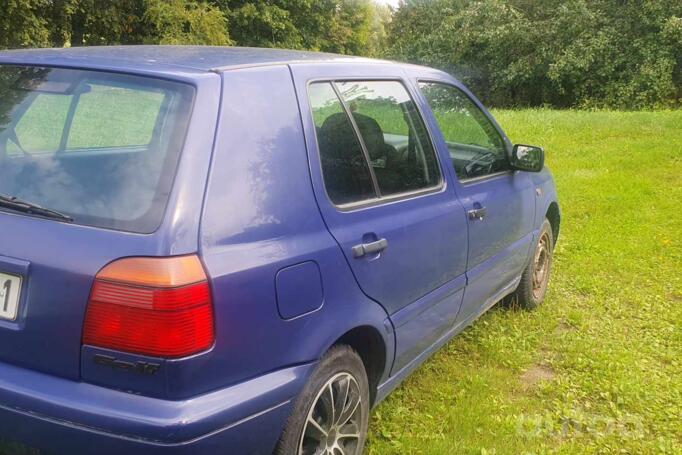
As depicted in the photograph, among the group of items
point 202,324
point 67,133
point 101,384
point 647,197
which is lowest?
point 647,197

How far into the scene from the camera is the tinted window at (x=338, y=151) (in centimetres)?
247

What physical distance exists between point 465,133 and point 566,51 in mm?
26289

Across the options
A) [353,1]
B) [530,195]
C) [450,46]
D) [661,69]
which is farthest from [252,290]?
[353,1]

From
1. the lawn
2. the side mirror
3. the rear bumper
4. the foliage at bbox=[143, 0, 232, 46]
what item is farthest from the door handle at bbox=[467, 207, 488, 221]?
the foliage at bbox=[143, 0, 232, 46]

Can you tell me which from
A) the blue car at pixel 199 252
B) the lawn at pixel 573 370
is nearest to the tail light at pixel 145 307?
the blue car at pixel 199 252

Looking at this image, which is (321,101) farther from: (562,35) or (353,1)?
(353,1)

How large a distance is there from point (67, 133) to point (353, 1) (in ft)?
134

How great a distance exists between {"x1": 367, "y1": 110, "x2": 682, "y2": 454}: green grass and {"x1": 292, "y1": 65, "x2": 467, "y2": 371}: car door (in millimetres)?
424

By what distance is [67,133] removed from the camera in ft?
8.20

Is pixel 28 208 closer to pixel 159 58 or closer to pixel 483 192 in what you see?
pixel 159 58

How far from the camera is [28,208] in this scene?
2.03 m

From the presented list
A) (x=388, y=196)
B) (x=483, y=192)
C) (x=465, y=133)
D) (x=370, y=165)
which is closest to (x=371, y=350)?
(x=388, y=196)

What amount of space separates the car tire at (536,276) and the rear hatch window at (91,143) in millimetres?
3183

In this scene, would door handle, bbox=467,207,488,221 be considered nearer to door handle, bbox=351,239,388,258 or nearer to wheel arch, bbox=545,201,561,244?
door handle, bbox=351,239,388,258
